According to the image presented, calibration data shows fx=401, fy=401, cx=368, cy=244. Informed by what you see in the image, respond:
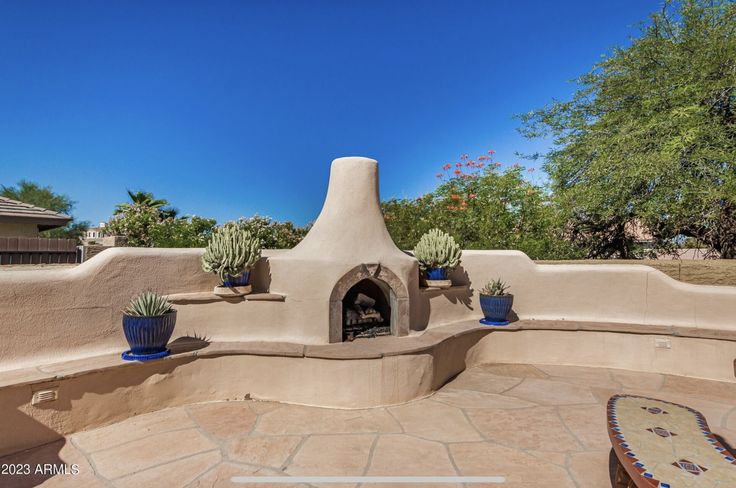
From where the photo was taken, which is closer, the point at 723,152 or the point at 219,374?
the point at 219,374

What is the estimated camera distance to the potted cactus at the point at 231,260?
236 inches

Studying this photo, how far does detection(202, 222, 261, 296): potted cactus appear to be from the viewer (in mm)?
5992

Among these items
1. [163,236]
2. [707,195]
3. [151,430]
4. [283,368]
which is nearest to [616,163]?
[707,195]

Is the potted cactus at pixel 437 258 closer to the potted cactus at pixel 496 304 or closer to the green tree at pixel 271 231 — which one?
the potted cactus at pixel 496 304

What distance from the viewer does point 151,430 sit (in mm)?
4777

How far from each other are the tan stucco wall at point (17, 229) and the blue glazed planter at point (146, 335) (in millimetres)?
12039

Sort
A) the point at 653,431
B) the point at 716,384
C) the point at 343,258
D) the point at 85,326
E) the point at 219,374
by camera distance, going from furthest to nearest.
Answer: the point at 716,384 < the point at 343,258 < the point at 219,374 < the point at 85,326 < the point at 653,431

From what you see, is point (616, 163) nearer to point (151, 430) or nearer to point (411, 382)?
point (411, 382)

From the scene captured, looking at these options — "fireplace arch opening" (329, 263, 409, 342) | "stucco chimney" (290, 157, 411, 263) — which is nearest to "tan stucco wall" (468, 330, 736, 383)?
"fireplace arch opening" (329, 263, 409, 342)

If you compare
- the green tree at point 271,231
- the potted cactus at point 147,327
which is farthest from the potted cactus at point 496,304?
the green tree at point 271,231

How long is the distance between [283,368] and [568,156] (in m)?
11.0

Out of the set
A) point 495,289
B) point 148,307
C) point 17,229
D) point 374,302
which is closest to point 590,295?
point 495,289

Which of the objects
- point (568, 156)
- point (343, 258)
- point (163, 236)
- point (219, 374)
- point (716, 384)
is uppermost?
point (568, 156)

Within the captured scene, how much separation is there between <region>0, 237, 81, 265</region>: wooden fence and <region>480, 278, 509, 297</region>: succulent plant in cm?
988
